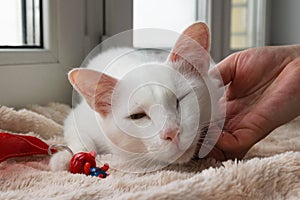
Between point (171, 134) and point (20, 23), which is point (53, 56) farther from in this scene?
point (171, 134)

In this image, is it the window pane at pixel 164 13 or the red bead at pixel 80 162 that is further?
the window pane at pixel 164 13

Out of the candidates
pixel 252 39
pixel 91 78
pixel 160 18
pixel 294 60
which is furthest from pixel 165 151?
pixel 252 39

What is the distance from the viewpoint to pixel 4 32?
4.61 ft

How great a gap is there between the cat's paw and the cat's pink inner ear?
0.28 m

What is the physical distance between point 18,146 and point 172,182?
16.3 inches

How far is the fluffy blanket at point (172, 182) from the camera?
60 centimetres

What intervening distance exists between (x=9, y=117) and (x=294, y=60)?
0.69 m

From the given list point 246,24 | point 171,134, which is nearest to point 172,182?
point 171,134

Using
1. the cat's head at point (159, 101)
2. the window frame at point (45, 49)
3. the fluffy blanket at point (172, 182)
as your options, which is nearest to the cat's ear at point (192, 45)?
the cat's head at point (159, 101)

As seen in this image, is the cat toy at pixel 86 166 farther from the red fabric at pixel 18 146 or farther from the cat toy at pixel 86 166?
the red fabric at pixel 18 146

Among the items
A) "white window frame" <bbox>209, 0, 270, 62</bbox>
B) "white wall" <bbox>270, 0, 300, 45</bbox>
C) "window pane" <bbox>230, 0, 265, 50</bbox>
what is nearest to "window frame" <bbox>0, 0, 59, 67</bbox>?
"white window frame" <bbox>209, 0, 270, 62</bbox>

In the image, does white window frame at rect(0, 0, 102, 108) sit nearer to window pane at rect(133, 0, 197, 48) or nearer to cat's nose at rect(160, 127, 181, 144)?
window pane at rect(133, 0, 197, 48)

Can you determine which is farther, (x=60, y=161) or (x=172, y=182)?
(x=60, y=161)

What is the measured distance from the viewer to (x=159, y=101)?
835 millimetres
